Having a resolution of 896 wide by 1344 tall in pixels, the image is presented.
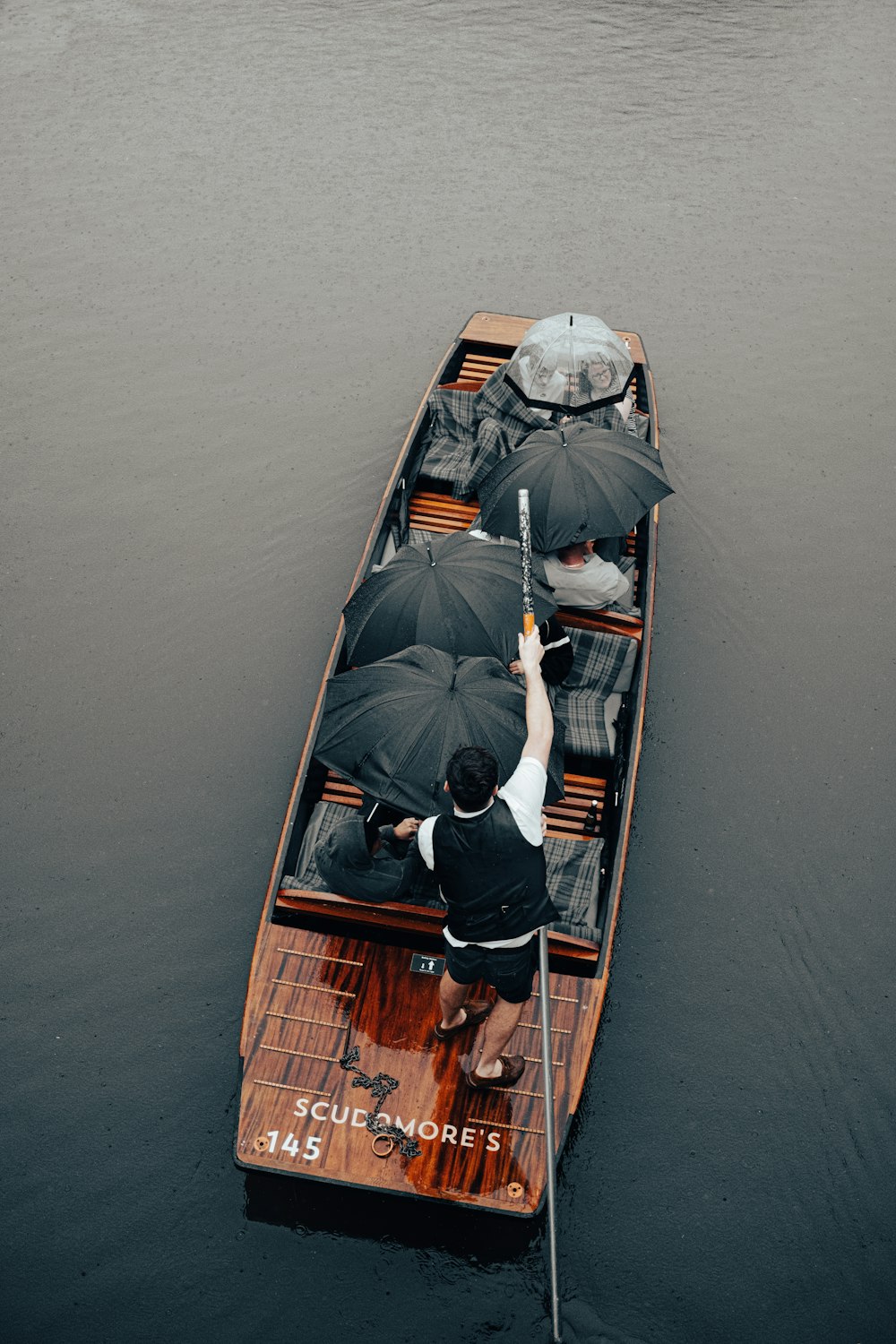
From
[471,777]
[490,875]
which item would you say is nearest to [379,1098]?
[490,875]

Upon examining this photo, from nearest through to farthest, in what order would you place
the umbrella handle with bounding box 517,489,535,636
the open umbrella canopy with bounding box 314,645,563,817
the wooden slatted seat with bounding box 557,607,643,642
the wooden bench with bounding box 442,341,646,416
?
1. the open umbrella canopy with bounding box 314,645,563,817
2. the umbrella handle with bounding box 517,489,535,636
3. the wooden slatted seat with bounding box 557,607,643,642
4. the wooden bench with bounding box 442,341,646,416

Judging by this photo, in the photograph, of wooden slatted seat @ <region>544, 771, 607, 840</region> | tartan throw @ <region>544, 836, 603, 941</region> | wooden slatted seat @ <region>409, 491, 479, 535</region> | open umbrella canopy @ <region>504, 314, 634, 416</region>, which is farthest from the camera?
wooden slatted seat @ <region>409, 491, 479, 535</region>

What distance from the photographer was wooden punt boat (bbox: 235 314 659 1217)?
461cm

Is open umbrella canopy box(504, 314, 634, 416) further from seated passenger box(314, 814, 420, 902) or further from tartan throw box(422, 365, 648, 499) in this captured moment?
seated passenger box(314, 814, 420, 902)

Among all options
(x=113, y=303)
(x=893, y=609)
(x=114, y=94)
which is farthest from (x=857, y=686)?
(x=114, y=94)

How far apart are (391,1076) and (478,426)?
4647 millimetres

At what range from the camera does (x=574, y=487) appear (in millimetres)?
5902

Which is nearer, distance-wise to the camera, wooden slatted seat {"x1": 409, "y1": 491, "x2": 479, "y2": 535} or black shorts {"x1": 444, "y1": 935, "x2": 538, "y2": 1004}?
black shorts {"x1": 444, "y1": 935, "x2": 538, "y2": 1004}

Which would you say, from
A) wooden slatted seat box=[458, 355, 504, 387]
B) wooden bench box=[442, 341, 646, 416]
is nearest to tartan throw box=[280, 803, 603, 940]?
wooden bench box=[442, 341, 646, 416]

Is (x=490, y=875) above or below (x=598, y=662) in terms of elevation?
below

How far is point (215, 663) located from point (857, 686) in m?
4.42

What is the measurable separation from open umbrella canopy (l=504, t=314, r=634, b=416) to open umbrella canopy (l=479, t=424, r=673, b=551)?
3.23 feet

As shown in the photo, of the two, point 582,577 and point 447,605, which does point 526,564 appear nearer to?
point 447,605

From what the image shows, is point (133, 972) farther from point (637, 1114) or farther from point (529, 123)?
point (529, 123)
